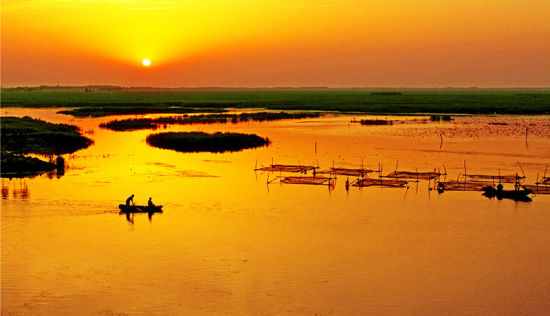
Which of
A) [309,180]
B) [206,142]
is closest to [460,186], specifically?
[309,180]

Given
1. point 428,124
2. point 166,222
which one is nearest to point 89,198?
point 166,222

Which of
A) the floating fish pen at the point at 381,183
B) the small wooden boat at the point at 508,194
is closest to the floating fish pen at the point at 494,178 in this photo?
the small wooden boat at the point at 508,194

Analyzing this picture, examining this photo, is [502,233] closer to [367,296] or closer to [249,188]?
[367,296]

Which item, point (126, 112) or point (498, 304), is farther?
point (126, 112)

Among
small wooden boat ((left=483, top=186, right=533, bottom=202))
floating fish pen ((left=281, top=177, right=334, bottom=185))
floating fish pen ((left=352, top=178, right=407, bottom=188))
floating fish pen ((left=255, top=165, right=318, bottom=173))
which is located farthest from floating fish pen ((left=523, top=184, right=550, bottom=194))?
floating fish pen ((left=255, top=165, right=318, bottom=173))

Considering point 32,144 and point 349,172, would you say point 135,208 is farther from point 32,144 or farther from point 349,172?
point 32,144
